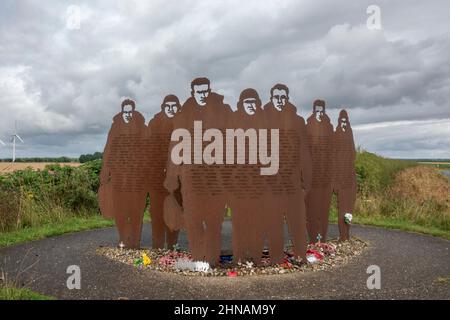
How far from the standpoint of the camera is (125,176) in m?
7.83

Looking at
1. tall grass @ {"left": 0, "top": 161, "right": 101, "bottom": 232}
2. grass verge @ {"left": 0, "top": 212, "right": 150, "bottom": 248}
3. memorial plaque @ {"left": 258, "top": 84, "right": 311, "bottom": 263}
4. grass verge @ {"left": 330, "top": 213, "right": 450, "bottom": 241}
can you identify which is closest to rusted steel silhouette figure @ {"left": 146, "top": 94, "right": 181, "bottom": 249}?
memorial plaque @ {"left": 258, "top": 84, "right": 311, "bottom": 263}

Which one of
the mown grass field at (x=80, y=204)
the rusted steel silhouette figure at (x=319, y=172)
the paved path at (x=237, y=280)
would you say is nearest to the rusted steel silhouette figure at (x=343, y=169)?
the rusted steel silhouette figure at (x=319, y=172)

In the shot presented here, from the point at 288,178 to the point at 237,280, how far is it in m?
1.72

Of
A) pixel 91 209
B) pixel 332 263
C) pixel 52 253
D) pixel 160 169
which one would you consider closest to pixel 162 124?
pixel 160 169

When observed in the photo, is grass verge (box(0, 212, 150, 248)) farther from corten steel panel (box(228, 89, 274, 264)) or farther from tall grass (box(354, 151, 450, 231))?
tall grass (box(354, 151, 450, 231))

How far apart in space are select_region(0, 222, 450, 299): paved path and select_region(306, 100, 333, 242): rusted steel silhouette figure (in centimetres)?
103

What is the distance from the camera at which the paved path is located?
527cm

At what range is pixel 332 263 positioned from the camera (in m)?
6.89

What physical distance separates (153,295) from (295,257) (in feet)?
8.36

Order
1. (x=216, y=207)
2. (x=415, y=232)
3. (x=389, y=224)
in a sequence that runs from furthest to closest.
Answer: (x=389, y=224) → (x=415, y=232) → (x=216, y=207)

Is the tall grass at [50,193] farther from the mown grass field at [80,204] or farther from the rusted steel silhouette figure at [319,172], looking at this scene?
the rusted steel silhouette figure at [319,172]

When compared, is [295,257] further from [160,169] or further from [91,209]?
[91,209]

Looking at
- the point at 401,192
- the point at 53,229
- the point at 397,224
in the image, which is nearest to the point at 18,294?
the point at 53,229

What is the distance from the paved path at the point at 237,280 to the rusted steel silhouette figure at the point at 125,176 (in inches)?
30.0
